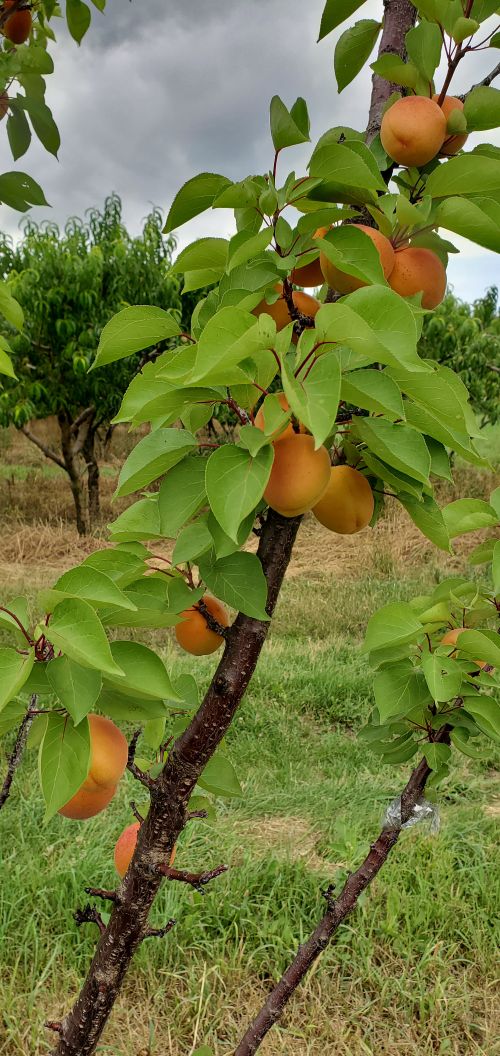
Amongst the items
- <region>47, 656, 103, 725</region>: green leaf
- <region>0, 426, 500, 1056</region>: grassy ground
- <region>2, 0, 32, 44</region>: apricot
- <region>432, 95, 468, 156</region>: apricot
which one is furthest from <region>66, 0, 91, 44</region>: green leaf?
<region>0, 426, 500, 1056</region>: grassy ground

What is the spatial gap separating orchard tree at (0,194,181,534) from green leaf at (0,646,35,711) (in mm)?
7182

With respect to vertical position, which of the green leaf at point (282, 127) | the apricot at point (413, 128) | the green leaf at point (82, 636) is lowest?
the green leaf at point (82, 636)

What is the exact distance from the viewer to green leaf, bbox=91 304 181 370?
609 mm

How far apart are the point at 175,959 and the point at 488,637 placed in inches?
62.0

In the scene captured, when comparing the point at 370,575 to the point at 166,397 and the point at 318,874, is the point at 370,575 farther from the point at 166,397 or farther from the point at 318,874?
the point at 166,397

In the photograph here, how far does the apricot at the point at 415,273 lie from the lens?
675 mm

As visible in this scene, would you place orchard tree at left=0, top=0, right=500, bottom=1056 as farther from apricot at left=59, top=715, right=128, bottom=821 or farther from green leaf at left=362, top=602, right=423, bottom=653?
green leaf at left=362, top=602, right=423, bottom=653

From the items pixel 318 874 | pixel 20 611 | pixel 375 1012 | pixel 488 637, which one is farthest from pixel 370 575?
pixel 20 611

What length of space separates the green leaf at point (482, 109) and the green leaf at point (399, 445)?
0.32 metres

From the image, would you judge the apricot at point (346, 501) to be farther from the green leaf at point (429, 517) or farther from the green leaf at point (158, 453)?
the green leaf at point (158, 453)

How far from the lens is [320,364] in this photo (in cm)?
51

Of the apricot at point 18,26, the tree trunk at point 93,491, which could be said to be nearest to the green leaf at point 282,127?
the apricot at point 18,26

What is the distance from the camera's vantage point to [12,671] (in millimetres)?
591

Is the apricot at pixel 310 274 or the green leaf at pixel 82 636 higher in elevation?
the apricot at pixel 310 274
